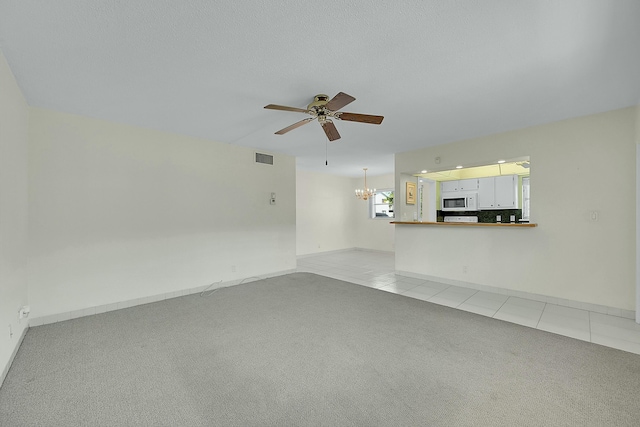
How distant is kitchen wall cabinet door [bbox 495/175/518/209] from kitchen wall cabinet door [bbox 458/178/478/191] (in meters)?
0.43

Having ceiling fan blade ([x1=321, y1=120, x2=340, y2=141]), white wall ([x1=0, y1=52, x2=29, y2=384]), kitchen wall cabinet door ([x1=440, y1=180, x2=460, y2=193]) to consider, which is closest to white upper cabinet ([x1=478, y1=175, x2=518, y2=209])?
kitchen wall cabinet door ([x1=440, y1=180, x2=460, y2=193])

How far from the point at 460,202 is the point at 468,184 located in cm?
46

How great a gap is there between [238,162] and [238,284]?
7.17ft

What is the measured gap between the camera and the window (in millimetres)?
8620

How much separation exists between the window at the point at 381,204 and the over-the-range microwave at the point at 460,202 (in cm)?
188

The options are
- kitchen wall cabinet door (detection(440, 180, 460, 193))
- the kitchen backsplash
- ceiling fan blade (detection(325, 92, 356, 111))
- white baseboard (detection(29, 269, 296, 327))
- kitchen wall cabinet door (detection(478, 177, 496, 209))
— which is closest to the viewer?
ceiling fan blade (detection(325, 92, 356, 111))

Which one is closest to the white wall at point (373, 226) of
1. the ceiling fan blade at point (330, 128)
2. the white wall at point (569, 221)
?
the white wall at point (569, 221)

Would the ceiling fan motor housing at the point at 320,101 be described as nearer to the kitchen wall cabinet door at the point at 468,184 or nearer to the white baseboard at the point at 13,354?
the white baseboard at the point at 13,354

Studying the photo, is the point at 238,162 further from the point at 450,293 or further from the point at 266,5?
the point at 450,293

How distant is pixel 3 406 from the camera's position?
5.62ft

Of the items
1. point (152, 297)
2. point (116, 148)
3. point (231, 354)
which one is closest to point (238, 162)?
point (116, 148)

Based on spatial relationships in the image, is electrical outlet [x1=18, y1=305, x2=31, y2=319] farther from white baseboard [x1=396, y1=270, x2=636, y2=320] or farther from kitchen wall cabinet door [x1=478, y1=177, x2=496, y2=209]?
kitchen wall cabinet door [x1=478, y1=177, x2=496, y2=209]

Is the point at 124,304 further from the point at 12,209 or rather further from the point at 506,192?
the point at 506,192

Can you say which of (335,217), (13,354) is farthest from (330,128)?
(335,217)
